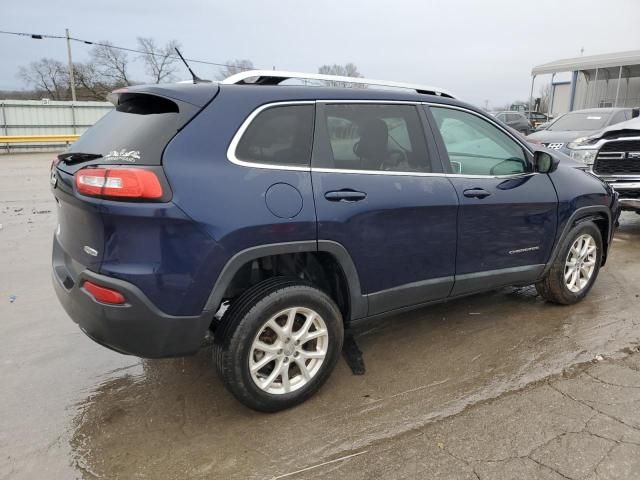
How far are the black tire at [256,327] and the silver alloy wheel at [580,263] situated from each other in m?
2.52

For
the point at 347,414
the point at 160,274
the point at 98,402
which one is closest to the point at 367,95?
the point at 160,274

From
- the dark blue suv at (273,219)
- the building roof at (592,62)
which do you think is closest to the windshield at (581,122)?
the dark blue suv at (273,219)

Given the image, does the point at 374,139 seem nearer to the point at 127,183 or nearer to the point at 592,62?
the point at 127,183

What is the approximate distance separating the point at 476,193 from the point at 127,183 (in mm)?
2338

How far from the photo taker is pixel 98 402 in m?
3.05

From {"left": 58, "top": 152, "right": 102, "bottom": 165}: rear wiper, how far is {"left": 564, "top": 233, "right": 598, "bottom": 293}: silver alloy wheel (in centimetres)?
375

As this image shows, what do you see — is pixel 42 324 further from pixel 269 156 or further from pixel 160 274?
pixel 269 156

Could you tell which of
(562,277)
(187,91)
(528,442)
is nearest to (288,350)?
(528,442)

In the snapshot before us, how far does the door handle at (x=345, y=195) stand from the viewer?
2883 millimetres

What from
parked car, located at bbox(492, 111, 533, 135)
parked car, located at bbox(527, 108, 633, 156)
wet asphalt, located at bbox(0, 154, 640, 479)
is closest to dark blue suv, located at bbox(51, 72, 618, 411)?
wet asphalt, located at bbox(0, 154, 640, 479)

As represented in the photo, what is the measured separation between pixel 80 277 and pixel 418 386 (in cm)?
211

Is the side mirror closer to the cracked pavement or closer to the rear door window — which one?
the rear door window

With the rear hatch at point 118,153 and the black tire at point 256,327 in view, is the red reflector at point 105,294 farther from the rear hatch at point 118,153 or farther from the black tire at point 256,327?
the black tire at point 256,327

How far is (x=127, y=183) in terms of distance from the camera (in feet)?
7.89
